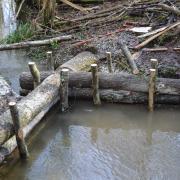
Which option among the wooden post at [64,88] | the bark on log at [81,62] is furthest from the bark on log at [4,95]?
the bark on log at [81,62]

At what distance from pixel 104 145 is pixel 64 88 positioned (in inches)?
76.4

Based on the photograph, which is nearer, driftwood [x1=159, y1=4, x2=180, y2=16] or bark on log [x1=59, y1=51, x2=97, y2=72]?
bark on log [x1=59, y1=51, x2=97, y2=72]

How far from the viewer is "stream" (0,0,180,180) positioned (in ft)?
24.8

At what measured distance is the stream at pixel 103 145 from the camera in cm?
755

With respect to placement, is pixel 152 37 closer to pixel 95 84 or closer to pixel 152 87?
pixel 152 87

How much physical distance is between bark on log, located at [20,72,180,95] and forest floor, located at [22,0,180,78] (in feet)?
3.33

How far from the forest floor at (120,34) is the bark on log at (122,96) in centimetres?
97

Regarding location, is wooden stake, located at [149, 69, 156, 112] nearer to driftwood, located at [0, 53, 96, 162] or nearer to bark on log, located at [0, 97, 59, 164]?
driftwood, located at [0, 53, 96, 162]

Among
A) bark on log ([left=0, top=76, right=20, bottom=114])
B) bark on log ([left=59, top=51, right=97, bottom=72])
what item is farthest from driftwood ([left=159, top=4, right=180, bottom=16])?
bark on log ([left=0, top=76, right=20, bottom=114])

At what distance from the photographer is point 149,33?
12.7 metres

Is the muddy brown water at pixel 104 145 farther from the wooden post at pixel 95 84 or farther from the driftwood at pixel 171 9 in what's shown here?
the driftwood at pixel 171 9

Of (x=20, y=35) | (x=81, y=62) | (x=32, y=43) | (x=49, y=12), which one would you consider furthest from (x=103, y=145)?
(x=49, y=12)

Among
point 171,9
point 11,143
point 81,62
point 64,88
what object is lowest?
point 11,143

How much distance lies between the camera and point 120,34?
1345 centimetres
